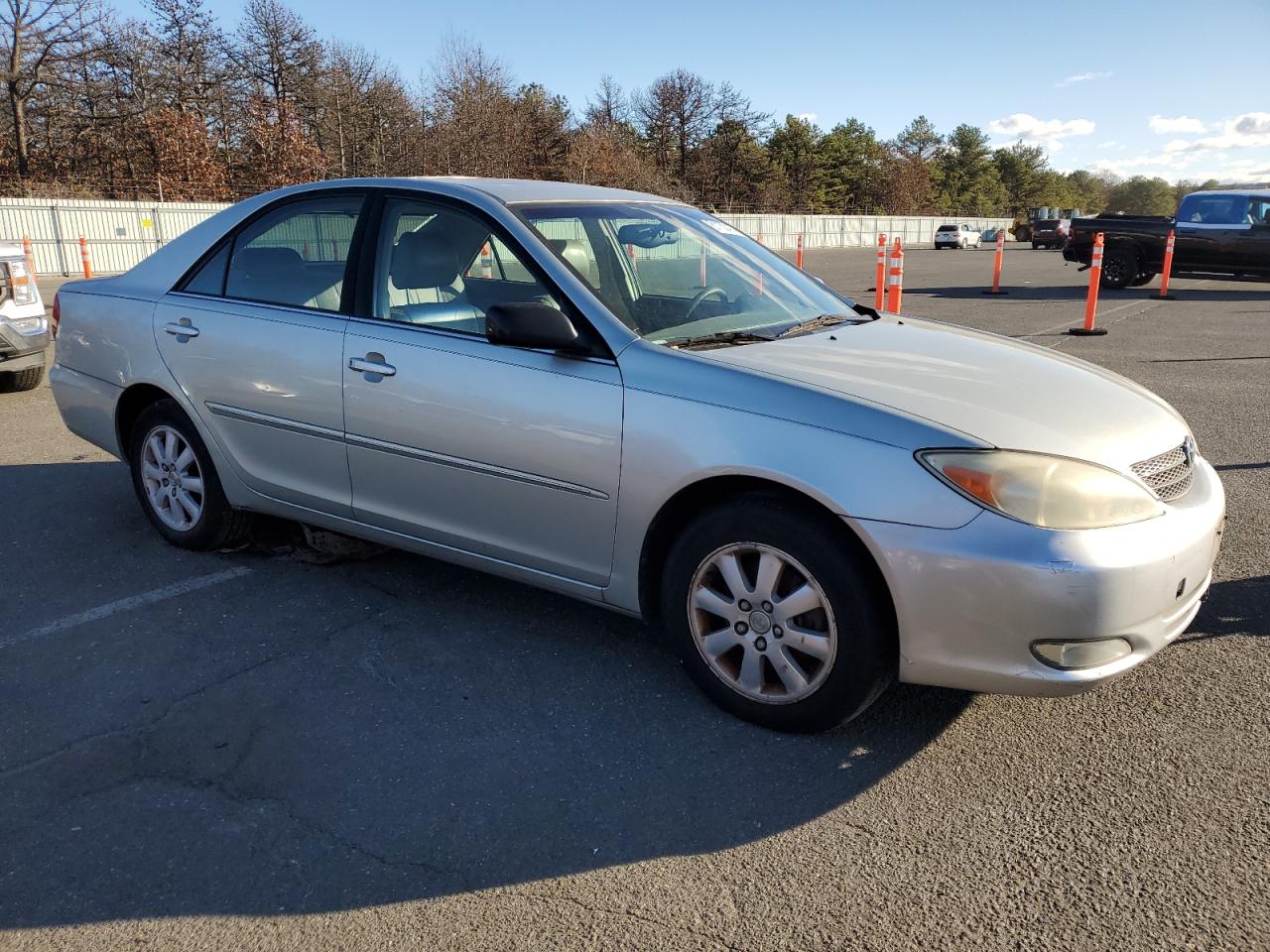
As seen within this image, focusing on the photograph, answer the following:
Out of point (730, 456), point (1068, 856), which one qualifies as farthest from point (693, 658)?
point (1068, 856)

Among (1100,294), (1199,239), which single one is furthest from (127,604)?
(1199,239)

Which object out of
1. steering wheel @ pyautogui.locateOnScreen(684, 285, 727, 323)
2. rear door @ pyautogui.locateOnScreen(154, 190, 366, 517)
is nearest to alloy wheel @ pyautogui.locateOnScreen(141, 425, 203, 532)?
rear door @ pyautogui.locateOnScreen(154, 190, 366, 517)

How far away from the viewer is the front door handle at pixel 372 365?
12.1 ft

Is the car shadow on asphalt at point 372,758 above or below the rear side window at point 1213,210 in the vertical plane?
below

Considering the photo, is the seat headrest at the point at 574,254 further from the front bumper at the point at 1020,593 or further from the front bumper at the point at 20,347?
the front bumper at the point at 20,347

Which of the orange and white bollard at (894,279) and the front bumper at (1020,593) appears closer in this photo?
the front bumper at (1020,593)

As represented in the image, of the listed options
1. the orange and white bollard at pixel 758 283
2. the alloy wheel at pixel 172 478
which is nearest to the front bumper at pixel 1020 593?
the orange and white bollard at pixel 758 283

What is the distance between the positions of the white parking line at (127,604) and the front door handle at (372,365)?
49.3 inches

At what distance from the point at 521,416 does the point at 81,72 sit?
147 ft

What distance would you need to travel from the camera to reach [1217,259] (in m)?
18.9

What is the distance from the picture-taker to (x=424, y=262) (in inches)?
155

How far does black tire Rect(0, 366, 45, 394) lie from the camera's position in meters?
8.69

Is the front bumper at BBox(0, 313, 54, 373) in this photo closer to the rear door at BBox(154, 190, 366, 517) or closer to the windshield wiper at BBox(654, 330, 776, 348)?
the rear door at BBox(154, 190, 366, 517)

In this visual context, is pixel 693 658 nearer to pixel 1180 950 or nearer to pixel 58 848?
pixel 1180 950
